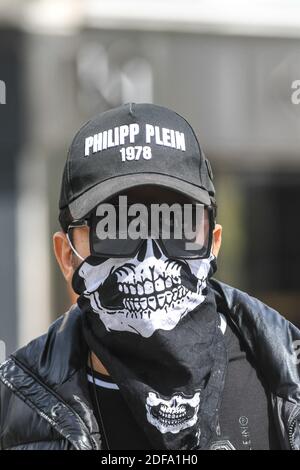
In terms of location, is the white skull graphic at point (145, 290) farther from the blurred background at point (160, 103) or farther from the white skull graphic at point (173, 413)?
the blurred background at point (160, 103)

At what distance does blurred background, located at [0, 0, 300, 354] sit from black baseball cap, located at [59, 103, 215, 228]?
5.02 m

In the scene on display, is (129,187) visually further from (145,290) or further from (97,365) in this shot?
(97,365)

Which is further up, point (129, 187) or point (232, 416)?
point (129, 187)

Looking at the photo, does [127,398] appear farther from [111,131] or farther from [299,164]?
[299,164]

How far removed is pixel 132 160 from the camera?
6.70ft

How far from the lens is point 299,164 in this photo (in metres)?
7.78

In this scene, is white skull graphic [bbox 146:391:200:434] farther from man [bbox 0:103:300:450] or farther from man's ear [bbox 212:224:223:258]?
man's ear [bbox 212:224:223:258]

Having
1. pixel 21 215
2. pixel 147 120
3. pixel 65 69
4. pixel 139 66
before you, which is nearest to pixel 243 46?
pixel 139 66

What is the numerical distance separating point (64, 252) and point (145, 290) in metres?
0.25

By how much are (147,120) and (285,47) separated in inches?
228

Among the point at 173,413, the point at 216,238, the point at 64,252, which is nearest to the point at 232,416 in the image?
the point at 173,413

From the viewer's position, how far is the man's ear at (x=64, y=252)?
218 cm

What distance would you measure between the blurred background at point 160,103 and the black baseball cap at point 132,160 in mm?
5025

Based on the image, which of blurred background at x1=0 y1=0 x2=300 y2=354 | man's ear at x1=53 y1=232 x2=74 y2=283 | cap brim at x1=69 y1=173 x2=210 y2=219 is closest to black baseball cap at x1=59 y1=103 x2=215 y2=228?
cap brim at x1=69 y1=173 x2=210 y2=219
